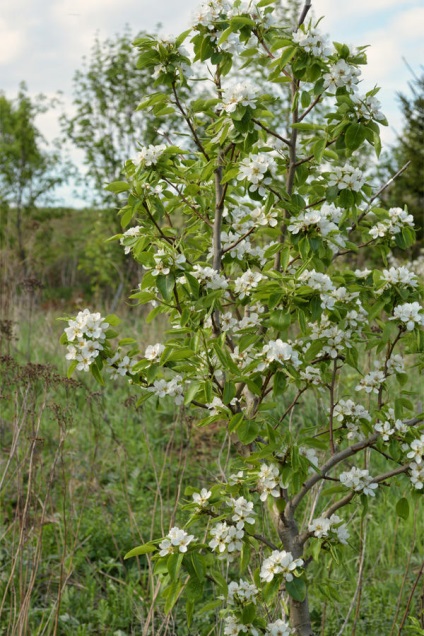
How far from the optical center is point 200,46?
7.75 ft

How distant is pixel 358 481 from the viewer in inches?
92.2

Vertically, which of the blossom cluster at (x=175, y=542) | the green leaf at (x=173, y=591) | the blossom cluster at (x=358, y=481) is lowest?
the green leaf at (x=173, y=591)

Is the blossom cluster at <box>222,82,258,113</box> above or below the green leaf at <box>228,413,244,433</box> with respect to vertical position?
above

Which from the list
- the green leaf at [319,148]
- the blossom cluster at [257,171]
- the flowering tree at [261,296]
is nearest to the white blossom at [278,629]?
the flowering tree at [261,296]

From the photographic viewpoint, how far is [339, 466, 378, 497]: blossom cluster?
2.34 m

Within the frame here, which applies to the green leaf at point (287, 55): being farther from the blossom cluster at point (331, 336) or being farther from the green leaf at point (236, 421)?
the green leaf at point (236, 421)

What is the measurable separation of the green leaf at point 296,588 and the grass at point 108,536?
246 millimetres

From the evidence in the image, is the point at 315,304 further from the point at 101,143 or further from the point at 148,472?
the point at 101,143

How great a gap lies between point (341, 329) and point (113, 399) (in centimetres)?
411

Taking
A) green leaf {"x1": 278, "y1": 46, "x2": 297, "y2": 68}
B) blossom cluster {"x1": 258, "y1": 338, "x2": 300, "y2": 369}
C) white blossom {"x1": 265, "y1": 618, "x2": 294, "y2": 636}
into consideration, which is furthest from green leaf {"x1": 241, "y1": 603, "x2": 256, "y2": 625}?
green leaf {"x1": 278, "y1": 46, "x2": 297, "y2": 68}

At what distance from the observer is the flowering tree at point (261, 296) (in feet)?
6.98

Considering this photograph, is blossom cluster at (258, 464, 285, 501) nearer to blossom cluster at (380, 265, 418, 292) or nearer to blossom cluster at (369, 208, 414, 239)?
blossom cluster at (380, 265, 418, 292)

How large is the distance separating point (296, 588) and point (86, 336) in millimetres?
997

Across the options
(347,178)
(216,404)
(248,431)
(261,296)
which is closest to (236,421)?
(248,431)
